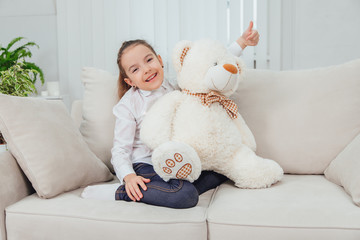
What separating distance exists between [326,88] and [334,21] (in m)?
1.33

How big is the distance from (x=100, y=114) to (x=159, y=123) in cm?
36

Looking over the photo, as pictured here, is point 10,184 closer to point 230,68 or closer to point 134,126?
point 134,126

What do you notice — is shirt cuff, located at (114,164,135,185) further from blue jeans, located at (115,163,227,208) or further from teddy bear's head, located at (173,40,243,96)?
teddy bear's head, located at (173,40,243,96)

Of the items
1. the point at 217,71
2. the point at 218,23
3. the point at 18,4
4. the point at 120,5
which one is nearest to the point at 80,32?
the point at 120,5

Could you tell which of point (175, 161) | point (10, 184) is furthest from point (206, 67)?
point (10, 184)

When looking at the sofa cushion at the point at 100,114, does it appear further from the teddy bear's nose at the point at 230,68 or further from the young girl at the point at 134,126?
the teddy bear's nose at the point at 230,68

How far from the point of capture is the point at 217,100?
1.16 metres

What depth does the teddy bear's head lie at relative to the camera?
1087mm

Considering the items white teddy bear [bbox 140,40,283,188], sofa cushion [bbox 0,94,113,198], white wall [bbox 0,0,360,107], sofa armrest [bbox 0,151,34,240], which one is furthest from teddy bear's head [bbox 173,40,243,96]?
white wall [bbox 0,0,360,107]

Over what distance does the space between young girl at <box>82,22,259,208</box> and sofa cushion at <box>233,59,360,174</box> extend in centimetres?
27

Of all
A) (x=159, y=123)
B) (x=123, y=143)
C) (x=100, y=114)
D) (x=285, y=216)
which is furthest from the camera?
(x=100, y=114)

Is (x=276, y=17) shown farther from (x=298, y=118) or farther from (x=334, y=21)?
(x=298, y=118)

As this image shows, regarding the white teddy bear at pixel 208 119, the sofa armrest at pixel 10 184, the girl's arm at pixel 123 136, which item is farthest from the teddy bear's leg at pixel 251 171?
the sofa armrest at pixel 10 184

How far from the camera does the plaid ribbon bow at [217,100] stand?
1142 millimetres
